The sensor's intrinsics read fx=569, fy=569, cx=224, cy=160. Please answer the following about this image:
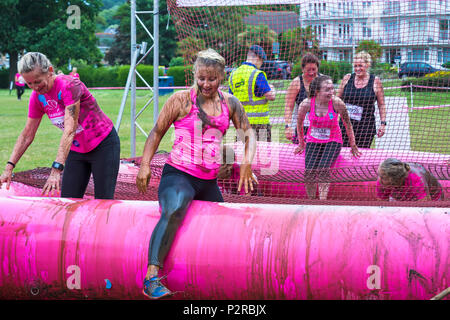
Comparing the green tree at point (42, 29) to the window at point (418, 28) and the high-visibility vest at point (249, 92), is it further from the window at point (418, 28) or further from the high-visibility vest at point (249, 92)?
the high-visibility vest at point (249, 92)

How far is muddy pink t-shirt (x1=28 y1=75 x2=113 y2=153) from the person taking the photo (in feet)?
11.5

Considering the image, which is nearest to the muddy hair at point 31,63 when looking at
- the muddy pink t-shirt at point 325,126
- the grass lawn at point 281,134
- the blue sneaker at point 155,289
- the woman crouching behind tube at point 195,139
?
the woman crouching behind tube at point 195,139

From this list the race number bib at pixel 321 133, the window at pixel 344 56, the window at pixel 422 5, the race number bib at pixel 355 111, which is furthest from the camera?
the window at pixel 344 56

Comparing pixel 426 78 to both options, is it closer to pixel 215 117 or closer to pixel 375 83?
pixel 375 83

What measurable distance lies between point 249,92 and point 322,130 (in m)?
0.93

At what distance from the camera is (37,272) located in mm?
3154

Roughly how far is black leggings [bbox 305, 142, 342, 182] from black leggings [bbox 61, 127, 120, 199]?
1977 mm

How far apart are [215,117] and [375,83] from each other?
3.11 metres

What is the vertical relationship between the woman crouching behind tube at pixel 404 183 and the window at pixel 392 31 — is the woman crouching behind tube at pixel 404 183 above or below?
below

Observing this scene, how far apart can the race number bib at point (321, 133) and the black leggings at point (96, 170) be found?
7.06 feet

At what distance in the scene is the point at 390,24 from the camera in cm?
687

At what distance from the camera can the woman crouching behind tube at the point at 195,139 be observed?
10.3 ft

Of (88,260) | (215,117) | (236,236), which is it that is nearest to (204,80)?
(215,117)
